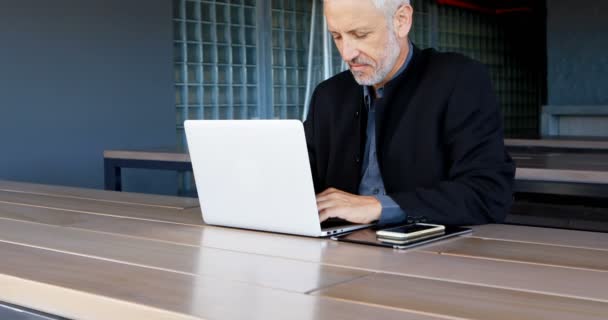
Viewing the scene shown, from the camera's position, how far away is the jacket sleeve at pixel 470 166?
4.95 feet

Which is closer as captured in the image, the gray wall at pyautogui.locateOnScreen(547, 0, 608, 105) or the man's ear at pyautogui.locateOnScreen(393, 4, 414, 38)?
the man's ear at pyautogui.locateOnScreen(393, 4, 414, 38)

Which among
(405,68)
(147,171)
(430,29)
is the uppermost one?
(430,29)

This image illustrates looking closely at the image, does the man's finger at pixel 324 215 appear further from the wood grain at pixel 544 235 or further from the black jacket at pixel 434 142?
the wood grain at pixel 544 235

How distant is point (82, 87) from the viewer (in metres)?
4.80

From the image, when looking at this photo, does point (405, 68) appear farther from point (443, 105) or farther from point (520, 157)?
point (520, 157)

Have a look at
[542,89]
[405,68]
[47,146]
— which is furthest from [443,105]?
[542,89]

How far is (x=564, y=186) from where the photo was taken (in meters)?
2.53

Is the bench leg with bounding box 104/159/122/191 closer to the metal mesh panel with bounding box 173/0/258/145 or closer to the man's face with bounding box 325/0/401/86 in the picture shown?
the metal mesh panel with bounding box 173/0/258/145

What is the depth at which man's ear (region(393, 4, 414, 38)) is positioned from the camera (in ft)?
5.57

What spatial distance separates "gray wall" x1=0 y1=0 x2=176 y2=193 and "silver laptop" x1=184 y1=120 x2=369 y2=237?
3.23m

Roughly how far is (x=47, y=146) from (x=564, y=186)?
3169 mm

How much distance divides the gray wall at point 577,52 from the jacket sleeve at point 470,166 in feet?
17.6

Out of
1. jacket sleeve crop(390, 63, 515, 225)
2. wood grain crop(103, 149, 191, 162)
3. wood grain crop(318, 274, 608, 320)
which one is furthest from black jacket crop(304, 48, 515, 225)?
wood grain crop(103, 149, 191, 162)

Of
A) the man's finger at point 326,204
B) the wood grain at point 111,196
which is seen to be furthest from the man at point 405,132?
the wood grain at point 111,196
